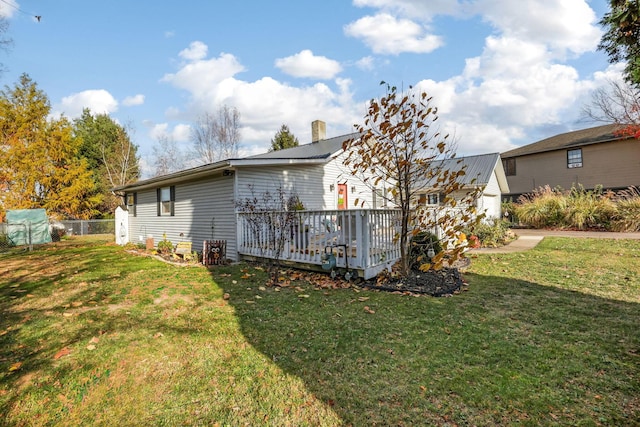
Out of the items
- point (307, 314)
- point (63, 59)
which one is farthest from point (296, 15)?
point (307, 314)

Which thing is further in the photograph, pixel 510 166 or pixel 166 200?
pixel 510 166

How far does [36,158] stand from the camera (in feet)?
60.0

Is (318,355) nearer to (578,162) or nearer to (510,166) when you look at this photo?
(578,162)

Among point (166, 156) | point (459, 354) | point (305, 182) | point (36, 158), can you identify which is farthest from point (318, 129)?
point (166, 156)

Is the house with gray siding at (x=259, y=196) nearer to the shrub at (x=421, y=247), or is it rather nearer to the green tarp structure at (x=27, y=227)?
the shrub at (x=421, y=247)

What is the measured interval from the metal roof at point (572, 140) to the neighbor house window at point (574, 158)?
1.65ft

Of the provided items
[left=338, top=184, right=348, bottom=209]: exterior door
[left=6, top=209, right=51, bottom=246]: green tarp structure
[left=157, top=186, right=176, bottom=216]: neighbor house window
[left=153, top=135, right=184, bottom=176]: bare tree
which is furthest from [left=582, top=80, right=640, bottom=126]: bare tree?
[left=153, top=135, right=184, bottom=176]: bare tree

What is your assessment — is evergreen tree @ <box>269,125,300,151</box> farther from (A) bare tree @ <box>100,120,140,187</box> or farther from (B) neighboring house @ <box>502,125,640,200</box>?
(B) neighboring house @ <box>502,125,640,200</box>

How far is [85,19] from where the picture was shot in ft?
30.9

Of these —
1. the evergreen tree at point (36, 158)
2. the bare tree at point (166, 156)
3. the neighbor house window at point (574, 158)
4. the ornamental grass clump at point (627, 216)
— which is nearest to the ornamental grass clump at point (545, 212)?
the ornamental grass clump at point (627, 216)

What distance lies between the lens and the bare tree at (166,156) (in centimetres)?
3156

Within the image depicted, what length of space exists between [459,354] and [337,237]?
3642 millimetres

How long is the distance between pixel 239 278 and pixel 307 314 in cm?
283

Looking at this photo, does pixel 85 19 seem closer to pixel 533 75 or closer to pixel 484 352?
pixel 484 352
